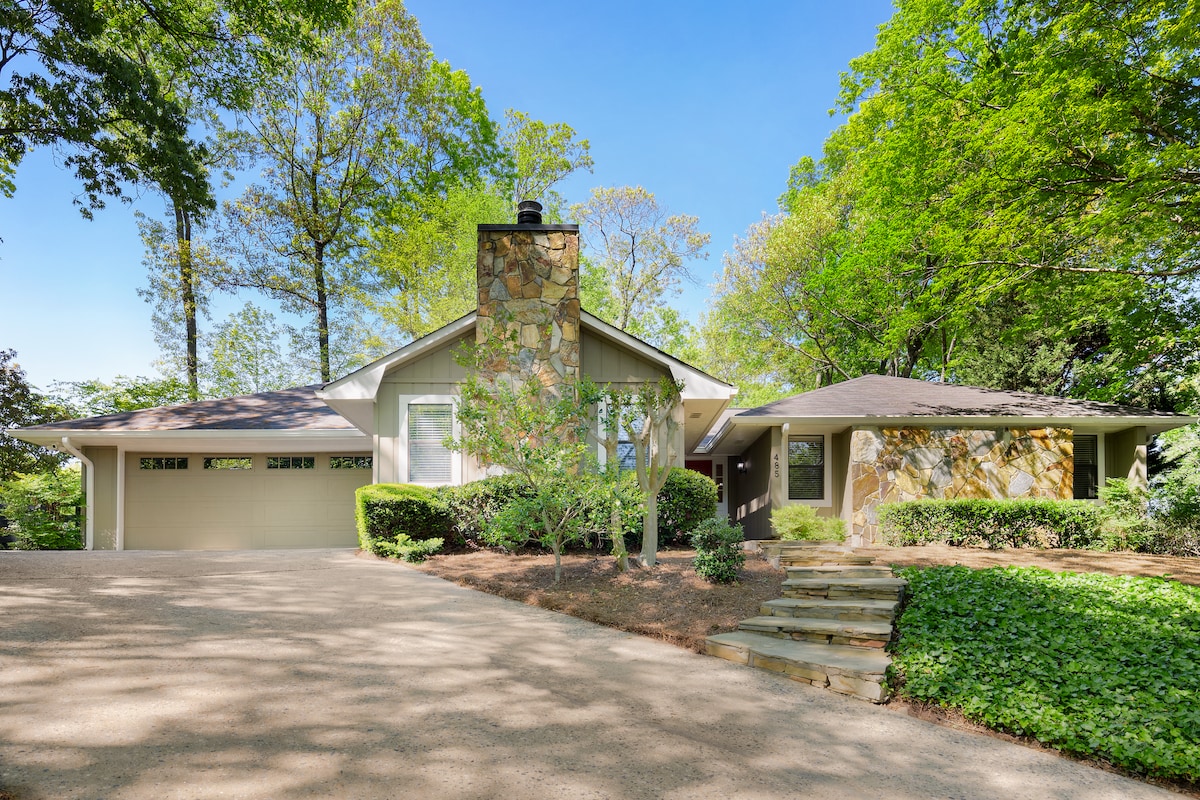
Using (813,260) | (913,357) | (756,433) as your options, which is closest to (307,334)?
(756,433)

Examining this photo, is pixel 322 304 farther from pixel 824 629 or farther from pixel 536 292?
pixel 824 629

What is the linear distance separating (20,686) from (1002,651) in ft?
20.5

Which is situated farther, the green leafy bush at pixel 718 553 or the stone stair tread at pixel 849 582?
the green leafy bush at pixel 718 553

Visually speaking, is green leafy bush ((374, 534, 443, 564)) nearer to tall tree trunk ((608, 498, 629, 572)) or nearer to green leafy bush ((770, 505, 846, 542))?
tall tree trunk ((608, 498, 629, 572))

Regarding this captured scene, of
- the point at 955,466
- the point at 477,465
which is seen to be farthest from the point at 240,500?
the point at 955,466

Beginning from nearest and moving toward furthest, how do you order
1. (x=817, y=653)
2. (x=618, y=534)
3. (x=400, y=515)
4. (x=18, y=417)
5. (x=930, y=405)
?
(x=817, y=653) < (x=618, y=534) < (x=400, y=515) < (x=930, y=405) < (x=18, y=417)

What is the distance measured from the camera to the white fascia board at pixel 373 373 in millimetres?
9852

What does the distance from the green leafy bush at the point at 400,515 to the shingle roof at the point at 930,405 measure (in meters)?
5.91

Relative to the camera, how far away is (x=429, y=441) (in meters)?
10.4

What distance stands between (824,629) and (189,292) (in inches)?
848

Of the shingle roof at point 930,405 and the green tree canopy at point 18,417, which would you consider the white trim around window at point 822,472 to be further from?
the green tree canopy at point 18,417

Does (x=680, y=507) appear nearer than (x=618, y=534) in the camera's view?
No

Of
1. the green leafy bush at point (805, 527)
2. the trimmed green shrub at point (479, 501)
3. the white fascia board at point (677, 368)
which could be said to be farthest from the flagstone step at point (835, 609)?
the white fascia board at point (677, 368)

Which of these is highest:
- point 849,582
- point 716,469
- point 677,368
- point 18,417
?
point 677,368
